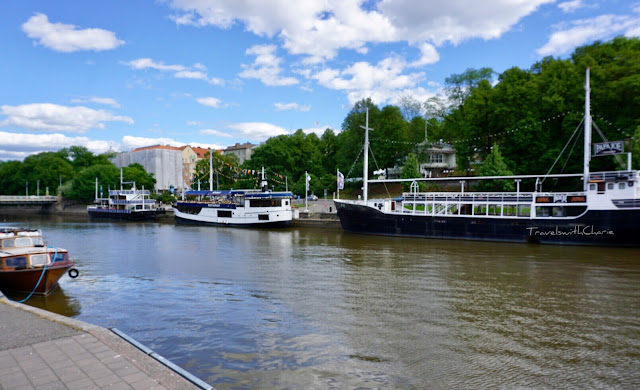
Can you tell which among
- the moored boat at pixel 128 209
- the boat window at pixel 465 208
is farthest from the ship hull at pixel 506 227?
the moored boat at pixel 128 209

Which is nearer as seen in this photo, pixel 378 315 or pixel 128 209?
pixel 378 315

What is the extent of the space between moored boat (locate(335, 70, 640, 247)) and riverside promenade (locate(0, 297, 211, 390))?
26766mm

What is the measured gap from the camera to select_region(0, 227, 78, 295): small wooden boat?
47.7 ft

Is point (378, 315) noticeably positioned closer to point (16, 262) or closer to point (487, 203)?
point (16, 262)

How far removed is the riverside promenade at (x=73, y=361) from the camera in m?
5.80

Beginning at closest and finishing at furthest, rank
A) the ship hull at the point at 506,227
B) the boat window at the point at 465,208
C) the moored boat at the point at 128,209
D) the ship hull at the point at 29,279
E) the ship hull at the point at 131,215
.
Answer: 1. the ship hull at the point at 29,279
2. the ship hull at the point at 506,227
3. the boat window at the point at 465,208
4. the ship hull at the point at 131,215
5. the moored boat at the point at 128,209

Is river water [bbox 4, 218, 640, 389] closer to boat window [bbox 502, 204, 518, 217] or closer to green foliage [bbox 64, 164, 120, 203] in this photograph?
boat window [bbox 502, 204, 518, 217]

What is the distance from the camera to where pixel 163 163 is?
11138 centimetres

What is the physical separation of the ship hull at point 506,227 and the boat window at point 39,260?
86.7 ft

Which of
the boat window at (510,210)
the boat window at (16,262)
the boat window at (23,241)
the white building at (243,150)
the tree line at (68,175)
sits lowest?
the boat window at (16,262)

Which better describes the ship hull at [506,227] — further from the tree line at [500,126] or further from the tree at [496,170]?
the tree at [496,170]

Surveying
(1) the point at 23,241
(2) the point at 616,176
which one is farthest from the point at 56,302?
(2) the point at 616,176

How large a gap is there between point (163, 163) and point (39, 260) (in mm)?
103301

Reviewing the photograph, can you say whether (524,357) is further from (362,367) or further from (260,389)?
(260,389)
